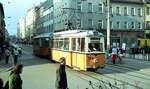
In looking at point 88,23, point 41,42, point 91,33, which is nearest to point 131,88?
point 91,33

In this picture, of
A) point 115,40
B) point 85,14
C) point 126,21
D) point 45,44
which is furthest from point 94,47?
point 126,21

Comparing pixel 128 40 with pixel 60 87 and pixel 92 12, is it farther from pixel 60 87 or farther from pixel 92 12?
pixel 60 87

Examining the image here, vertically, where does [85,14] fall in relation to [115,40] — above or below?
above

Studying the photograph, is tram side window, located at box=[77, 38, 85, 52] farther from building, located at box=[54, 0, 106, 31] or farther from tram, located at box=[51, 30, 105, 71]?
building, located at box=[54, 0, 106, 31]

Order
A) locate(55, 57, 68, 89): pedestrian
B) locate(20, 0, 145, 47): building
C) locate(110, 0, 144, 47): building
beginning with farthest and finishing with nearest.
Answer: locate(110, 0, 144, 47): building, locate(20, 0, 145, 47): building, locate(55, 57, 68, 89): pedestrian

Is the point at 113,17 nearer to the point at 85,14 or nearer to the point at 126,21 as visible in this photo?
the point at 126,21

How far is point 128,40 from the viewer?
74.2 m

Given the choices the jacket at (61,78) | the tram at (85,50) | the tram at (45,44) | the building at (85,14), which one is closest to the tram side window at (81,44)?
the tram at (85,50)

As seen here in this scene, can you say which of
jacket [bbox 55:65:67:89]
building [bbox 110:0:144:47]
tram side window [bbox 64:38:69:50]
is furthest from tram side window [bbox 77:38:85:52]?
building [bbox 110:0:144:47]

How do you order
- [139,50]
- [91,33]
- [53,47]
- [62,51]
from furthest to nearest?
[139,50]
[53,47]
[62,51]
[91,33]

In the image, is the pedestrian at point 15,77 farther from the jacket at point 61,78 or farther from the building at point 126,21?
the building at point 126,21

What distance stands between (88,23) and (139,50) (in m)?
15.2

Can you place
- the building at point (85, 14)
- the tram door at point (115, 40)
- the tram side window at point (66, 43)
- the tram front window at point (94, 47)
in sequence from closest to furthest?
the tram front window at point (94, 47) < the tram side window at point (66, 43) < the building at point (85, 14) < the tram door at point (115, 40)

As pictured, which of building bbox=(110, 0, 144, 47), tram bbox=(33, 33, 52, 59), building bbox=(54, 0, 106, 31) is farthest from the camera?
building bbox=(110, 0, 144, 47)
